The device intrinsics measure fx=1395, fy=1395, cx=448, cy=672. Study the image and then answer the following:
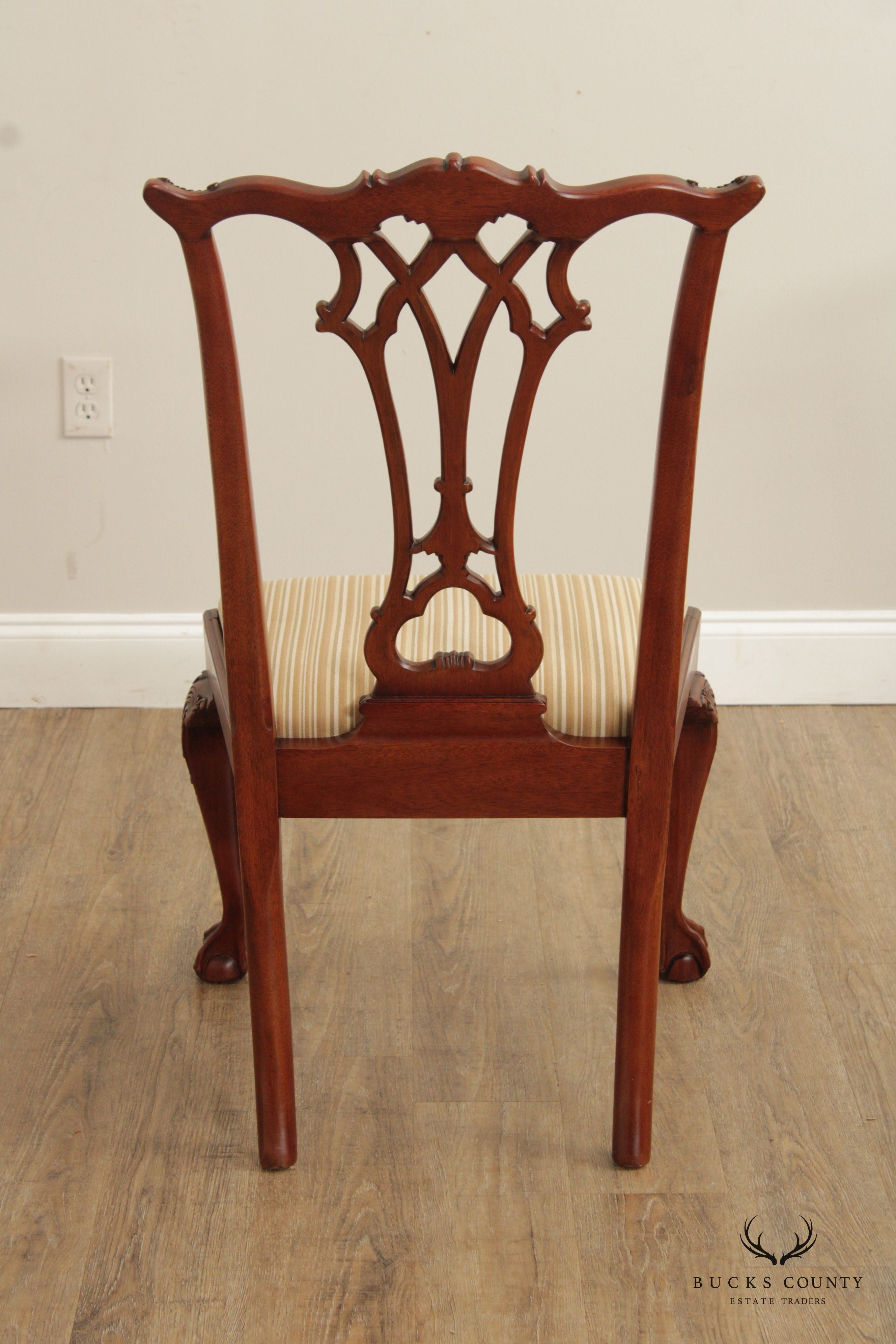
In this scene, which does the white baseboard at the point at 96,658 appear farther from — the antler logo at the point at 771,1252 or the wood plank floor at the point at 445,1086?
the antler logo at the point at 771,1252

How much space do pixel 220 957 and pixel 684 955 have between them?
1.81ft

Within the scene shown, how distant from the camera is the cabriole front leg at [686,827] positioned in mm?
1504

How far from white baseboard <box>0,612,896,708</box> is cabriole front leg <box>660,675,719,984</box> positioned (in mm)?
763

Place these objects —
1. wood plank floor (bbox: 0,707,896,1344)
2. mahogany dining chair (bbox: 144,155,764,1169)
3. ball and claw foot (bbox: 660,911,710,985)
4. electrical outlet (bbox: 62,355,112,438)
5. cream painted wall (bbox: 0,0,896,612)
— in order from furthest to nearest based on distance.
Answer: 1. electrical outlet (bbox: 62,355,112,438)
2. cream painted wall (bbox: 0,0,896,612)
3. ball and claw foot (bbox: 660,911,710,985)
4. wood plank floor (bbox: 0,707,896,1344)
5. mahogany dining chair (bbox: 144,155,764,1169)

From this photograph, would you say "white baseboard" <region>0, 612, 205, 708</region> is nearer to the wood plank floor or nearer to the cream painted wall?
the cream painted wall

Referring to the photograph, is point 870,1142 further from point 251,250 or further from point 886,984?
point 251,250

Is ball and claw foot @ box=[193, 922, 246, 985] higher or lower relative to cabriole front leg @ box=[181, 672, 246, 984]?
lower

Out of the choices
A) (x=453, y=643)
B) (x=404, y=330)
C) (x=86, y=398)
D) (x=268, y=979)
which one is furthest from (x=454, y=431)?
(x=86, y=398)

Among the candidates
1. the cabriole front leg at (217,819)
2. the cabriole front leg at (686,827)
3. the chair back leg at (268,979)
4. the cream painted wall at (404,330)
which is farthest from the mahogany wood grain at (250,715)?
the cream painted wall at (404,330)

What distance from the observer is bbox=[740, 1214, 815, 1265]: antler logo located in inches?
50.7

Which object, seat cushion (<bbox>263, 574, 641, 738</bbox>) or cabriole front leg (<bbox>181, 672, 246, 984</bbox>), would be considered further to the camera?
cabriole front leg (<bbox>181, 672, 246, 984</bbox>)

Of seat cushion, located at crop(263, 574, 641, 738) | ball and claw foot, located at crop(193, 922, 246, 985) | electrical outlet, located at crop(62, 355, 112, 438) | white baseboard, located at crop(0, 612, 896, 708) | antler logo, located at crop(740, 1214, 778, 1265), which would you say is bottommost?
antler logo, located at crop(740, 1214, 778, 1265)

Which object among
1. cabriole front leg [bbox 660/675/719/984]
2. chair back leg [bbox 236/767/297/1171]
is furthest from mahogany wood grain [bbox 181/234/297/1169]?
cabriole front leg [bbox 660/675/719/984]

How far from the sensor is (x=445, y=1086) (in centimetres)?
150
